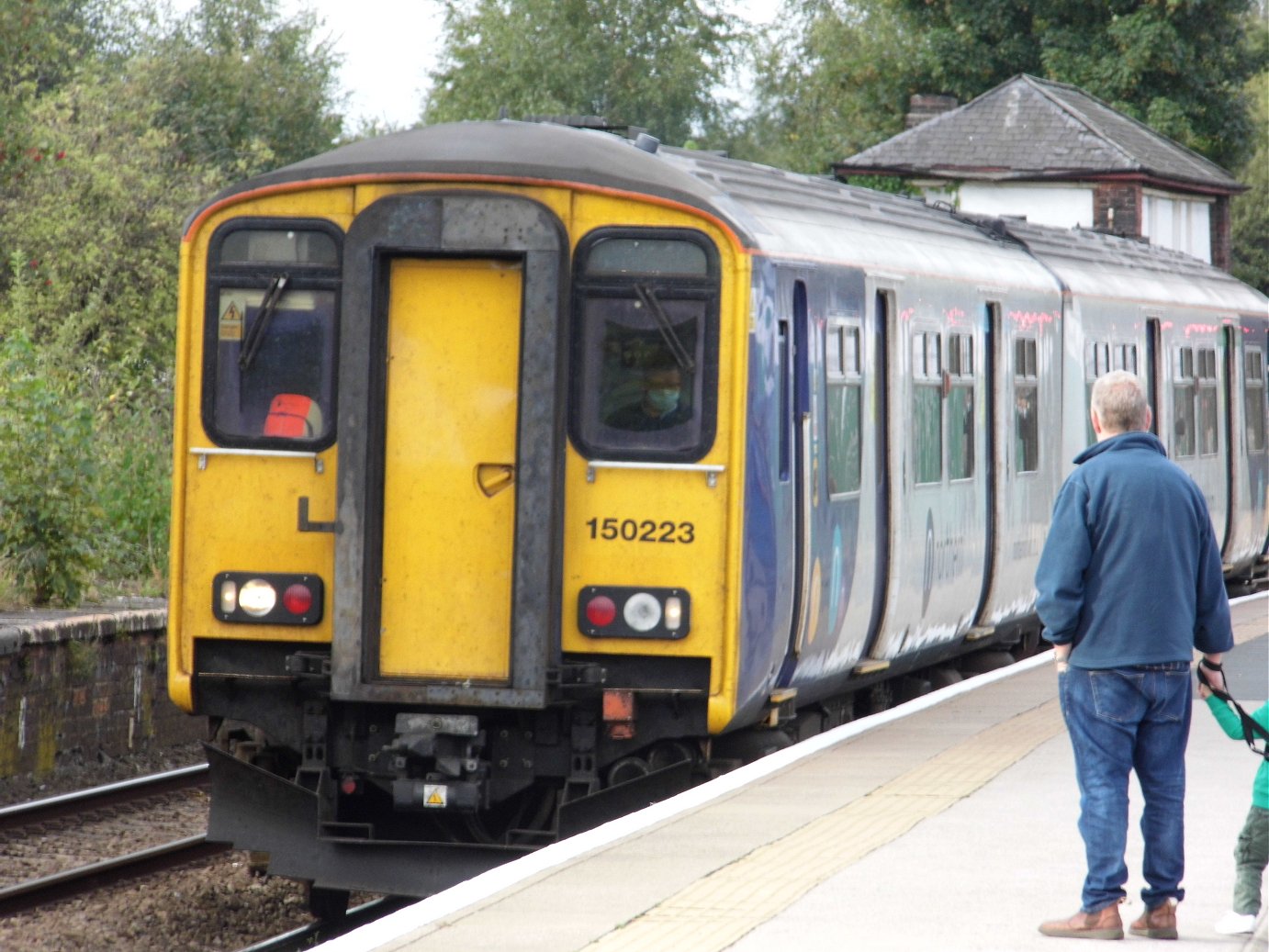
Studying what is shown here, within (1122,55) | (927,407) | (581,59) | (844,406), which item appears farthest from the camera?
(581,59)

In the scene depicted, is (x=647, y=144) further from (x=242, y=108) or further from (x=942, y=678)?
(x=242, y=108)

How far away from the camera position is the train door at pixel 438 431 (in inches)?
304

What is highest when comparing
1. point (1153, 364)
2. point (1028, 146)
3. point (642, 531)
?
point (1028, 146)

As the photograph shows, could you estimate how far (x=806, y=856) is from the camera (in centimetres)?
687

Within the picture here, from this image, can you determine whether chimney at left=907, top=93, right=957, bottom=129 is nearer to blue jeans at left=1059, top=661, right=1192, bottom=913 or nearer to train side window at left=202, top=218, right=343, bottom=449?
train side window at left=202, top=218, right=343, bottom=449

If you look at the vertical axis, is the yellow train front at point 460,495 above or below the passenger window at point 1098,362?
below

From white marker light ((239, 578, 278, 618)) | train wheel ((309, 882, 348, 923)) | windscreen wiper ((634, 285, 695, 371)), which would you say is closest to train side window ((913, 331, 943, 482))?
windscreen wiper ((634, 285, 695, 371))

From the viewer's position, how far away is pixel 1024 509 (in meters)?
13.2

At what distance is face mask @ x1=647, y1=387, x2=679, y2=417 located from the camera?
7867 millimetres

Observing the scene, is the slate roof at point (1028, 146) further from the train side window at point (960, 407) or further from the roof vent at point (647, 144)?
the roof vent at point (647, 144)

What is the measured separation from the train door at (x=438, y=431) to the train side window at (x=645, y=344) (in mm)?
176

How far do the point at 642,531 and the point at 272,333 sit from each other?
1628 millimetres

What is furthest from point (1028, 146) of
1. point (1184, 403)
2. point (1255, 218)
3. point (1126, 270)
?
point (1255, 218)

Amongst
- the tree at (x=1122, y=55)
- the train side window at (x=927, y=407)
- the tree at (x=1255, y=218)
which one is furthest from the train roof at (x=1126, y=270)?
the tree at (x=1255, y=218)
